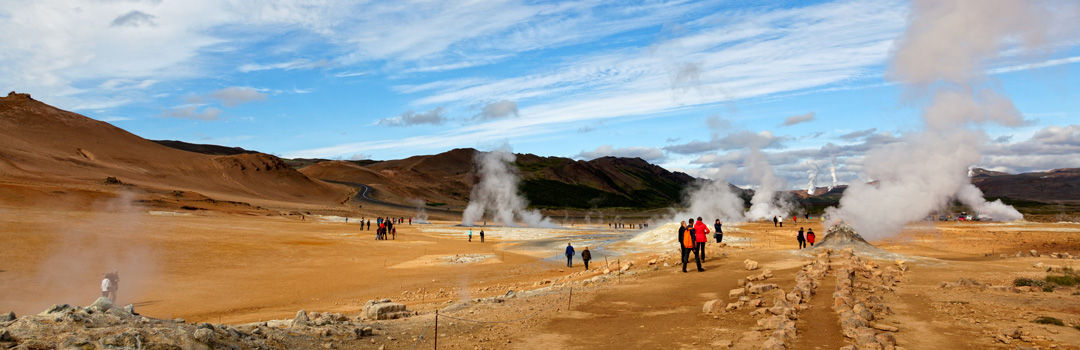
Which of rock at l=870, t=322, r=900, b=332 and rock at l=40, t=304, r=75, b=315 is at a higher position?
rock at l=40, t=304, r=75, b=315

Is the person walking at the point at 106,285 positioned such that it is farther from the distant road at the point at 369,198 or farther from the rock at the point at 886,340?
the distant road at the point at 369,198

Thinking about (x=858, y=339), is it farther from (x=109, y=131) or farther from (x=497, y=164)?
(x=109, y=131)

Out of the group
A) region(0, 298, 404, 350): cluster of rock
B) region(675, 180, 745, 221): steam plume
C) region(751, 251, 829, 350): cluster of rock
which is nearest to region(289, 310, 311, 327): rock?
region(0, 298, 404, 350): cluster of rock

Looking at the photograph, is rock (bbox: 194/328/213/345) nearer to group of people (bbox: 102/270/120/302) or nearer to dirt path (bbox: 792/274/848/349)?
dirt path (bbox: 792/274/848/349)

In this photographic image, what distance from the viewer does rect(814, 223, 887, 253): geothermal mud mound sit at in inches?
1040

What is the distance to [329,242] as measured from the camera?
1746 inches

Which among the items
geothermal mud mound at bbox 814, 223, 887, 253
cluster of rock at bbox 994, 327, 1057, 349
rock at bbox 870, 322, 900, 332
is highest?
geothermal mud mound at bbox 814, 223, 887, 253

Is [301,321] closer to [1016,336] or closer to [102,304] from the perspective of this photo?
[102,304]

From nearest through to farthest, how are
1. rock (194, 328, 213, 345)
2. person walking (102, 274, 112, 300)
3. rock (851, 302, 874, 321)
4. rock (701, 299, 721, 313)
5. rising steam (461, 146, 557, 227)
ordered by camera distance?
1. rock (194, 328, 213, 345)
2. rock (851, 302, 874, 321)
3. rock (701, 299, 721, 313)
4. person walking (102, 274, 112, 300)
5. rising steam (461, 146, 557, 227)

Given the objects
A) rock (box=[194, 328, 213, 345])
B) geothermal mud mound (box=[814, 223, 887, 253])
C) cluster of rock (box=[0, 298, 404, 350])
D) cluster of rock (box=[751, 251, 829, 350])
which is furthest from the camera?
geothermal mud mound (box=[814, 223, 887, 253])

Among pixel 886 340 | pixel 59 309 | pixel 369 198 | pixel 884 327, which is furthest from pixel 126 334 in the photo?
pixel 369 198

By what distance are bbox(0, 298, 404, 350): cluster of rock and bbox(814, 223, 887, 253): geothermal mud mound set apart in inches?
894

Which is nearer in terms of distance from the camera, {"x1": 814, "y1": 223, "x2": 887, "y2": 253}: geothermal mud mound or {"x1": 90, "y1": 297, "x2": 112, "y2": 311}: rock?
{"x1": 90, "y1": 297, "x2": 112, "y2": 311}: rock

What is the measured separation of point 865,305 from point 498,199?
3447 inches
